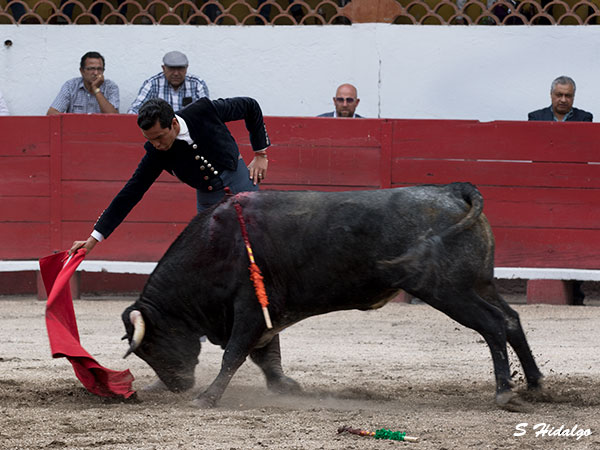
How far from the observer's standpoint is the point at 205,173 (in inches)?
158

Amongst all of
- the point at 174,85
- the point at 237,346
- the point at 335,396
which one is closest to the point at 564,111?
the point at 174,85

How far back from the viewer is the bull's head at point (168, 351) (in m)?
3.88

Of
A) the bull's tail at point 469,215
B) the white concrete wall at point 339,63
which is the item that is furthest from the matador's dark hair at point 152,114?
the white concrete wall at point 339,63

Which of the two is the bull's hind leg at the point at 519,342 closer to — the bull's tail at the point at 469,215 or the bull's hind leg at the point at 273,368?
the bull's tail at the point at 469,215

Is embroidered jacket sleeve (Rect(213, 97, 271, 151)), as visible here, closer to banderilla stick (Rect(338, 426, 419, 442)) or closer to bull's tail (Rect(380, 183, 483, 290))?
bull's tail (Rect(380, 183, 483, 290))

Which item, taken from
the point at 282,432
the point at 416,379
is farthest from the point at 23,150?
the point at 282,432

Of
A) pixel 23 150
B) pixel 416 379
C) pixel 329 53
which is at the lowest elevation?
pixel 416 379

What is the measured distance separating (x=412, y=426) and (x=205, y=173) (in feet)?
4.24

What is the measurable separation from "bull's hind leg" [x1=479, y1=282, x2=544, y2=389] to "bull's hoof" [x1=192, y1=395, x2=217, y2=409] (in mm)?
995

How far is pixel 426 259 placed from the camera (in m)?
3.58

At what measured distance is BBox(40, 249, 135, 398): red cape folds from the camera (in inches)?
147

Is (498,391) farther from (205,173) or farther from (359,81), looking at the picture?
(359,81)

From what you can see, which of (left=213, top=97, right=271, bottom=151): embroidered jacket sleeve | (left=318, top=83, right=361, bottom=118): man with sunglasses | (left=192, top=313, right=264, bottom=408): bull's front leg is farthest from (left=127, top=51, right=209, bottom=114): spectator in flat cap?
(left=192, top=313, right=264, bottom=408): bull's front leg

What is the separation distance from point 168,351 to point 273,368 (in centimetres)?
41
